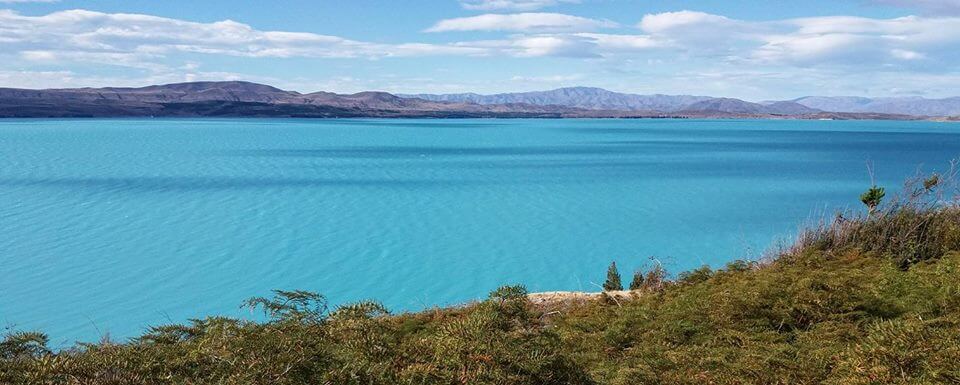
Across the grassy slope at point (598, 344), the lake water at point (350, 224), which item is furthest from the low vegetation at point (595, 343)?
the lake water at point (350, 224)

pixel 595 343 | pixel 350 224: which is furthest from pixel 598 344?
pixel 350 224

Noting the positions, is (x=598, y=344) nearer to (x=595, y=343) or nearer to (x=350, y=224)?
(x=595, y=343)

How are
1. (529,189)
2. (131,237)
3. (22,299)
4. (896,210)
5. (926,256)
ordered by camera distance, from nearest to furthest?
(926,256) < (896,210) < (22,299) < (131,237) < (529,189)

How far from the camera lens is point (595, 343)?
6020 millimetres

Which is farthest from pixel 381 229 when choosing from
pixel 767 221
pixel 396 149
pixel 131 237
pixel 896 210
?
pixel 396 149

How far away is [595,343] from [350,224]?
1948 centimetres

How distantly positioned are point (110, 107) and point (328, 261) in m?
143

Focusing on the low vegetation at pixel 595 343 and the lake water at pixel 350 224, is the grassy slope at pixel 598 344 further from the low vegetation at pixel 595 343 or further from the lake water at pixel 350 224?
the lake water at pixel 350 224

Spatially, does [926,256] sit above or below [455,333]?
below

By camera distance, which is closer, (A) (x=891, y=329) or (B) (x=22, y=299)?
(A) (x=891, y=329)

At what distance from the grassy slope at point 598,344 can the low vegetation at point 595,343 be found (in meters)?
0.01

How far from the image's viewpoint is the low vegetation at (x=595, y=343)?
316 centimetres

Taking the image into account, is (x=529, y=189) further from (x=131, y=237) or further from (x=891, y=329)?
(x=891, y=329)

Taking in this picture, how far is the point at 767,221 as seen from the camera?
86.4 ft
